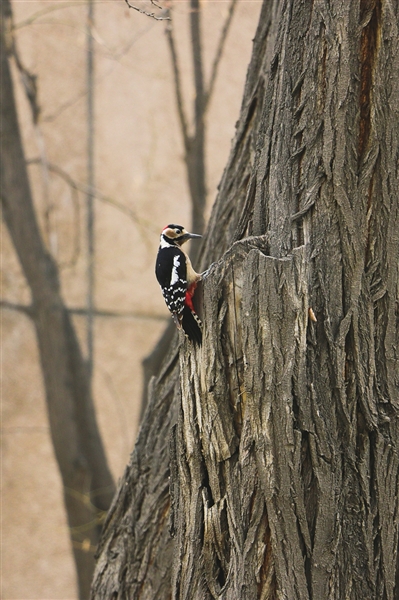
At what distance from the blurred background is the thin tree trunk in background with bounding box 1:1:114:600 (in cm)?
164

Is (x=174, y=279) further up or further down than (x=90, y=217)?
further down

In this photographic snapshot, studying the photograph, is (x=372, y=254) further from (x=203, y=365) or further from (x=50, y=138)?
(x=50, y=138)

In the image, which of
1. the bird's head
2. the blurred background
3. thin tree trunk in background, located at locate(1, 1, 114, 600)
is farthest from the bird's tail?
the blurred background

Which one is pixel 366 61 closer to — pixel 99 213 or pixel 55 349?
pixel 55 349

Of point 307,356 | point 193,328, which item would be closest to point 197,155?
point 193,328

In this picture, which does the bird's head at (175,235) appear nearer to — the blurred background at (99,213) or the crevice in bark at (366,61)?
the crevice in bark at (366,61)

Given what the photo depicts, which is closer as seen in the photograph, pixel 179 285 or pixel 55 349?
pixel 179 285

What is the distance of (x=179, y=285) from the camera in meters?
3.02

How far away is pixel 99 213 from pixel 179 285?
13.7ft

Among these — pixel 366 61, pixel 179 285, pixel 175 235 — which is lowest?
pixel 179 285

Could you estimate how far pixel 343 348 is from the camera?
246 cm

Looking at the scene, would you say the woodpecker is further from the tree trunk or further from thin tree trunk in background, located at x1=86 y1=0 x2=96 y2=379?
thin tree trunk in background, located at x1=86 y1=0 x2=96 y2=379

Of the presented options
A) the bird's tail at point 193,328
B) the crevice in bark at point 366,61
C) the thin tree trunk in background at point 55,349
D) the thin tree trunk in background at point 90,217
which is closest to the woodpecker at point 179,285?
the bird's tail at point 193,328

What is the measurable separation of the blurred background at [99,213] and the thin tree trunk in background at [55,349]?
64.5 inches
